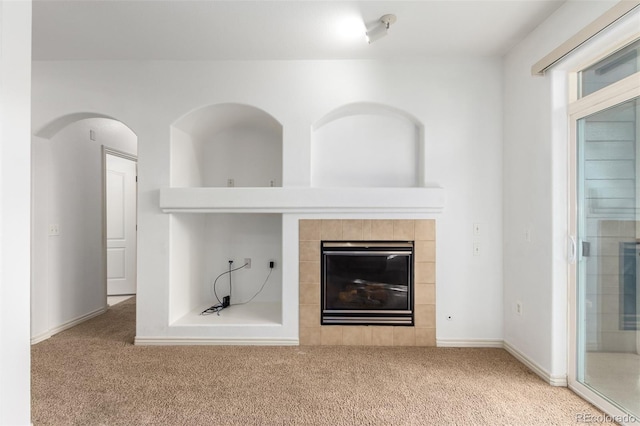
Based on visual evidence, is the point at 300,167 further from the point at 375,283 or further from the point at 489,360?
the point at 489,360

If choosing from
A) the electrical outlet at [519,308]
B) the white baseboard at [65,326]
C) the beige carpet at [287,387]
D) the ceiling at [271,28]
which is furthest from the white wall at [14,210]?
the electrical outlet at [519,308]

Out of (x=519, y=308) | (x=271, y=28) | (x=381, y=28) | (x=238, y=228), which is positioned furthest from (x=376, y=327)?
(x=271, y=28)

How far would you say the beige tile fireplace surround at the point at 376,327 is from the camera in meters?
3.01

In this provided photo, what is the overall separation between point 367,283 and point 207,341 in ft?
5.02

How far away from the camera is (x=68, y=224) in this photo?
3.53m

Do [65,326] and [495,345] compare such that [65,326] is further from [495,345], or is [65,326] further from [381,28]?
[495,345]

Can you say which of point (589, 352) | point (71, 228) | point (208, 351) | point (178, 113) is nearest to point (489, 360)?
point (589, 352)

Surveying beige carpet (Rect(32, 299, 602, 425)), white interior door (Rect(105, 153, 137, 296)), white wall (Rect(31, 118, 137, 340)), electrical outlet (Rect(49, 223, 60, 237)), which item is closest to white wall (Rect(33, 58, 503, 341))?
beige carpet (Rect(32, 299, 602, 425))

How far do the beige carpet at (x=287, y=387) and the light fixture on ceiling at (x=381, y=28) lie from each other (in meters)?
2.49

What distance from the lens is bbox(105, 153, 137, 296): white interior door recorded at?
4.97 m

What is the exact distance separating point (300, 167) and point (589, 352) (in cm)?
252

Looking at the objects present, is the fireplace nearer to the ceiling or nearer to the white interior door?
the ceiling

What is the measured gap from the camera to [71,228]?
357cm

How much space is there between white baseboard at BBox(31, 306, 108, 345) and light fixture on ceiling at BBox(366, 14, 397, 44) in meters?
3.92
